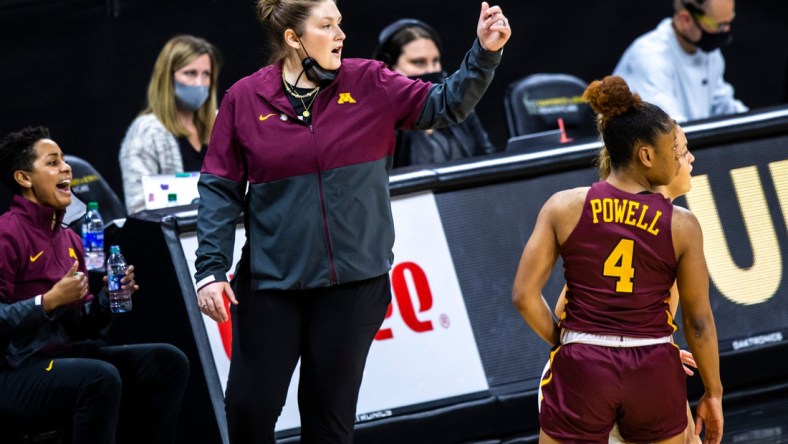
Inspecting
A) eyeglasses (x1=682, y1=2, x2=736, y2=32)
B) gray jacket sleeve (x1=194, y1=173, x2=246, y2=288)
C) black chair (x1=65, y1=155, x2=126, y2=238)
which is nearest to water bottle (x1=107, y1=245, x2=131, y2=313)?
gray jacket sleeve (x1=194, y1=173, x2=246, y2=288)

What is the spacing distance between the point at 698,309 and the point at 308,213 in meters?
1.19

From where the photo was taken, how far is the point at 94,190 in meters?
6.16

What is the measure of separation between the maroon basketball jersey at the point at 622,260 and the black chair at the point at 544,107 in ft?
12.4

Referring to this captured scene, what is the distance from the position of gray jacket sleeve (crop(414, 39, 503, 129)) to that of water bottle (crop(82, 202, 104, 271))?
2033 millimetres

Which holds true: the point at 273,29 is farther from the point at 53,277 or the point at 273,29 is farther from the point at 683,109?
the point at 683,109

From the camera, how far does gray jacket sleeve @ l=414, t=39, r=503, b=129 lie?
3.72 m

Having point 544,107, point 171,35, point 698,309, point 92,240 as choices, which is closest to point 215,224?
point 698,309

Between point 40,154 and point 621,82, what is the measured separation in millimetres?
2457

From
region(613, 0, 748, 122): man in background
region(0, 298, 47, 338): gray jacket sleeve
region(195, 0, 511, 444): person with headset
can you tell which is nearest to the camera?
region(195, 0, 511, 444): person with headset

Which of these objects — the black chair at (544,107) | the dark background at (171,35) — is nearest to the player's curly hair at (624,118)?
the black chair at (544,107)

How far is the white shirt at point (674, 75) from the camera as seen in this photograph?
7.58m

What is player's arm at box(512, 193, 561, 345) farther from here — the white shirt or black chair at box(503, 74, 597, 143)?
the white shirt

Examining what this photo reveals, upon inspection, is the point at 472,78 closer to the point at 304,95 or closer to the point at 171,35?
the point at 304,95

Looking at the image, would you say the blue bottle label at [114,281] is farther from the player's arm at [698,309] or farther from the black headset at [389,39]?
the black headset at [389,39]
